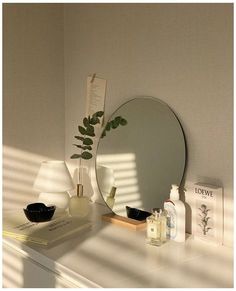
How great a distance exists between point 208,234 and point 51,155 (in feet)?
3.11

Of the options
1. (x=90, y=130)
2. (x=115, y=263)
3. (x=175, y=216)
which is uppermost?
(x=90, y=130)

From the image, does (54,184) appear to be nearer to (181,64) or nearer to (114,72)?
(114,72)

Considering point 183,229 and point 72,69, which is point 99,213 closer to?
point 183,229

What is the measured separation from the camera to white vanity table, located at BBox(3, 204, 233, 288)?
3.77ft

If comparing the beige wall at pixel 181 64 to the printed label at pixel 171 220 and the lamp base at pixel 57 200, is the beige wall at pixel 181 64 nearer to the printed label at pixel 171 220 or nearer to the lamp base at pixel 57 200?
the printed label at pixel 171 220

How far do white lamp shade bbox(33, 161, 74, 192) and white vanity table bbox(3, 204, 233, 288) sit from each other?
0.28 metres

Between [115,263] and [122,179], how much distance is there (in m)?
0.53

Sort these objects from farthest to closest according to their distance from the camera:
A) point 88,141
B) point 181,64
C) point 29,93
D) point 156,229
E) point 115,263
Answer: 1. point 29,93
2. point 88,141
3. point 181,64
4. point 156,229
5. point 115,263

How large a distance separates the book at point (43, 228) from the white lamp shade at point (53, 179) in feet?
0.45

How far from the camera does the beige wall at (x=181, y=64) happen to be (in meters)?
1.39

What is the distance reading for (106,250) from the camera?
1361 millimetres

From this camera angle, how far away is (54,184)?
1.75m

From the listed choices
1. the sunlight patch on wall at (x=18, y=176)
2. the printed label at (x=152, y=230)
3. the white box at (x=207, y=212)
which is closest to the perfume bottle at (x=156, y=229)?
the printed label at (x=152, y=230)

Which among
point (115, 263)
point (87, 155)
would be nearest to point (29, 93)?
point (87, 155)
